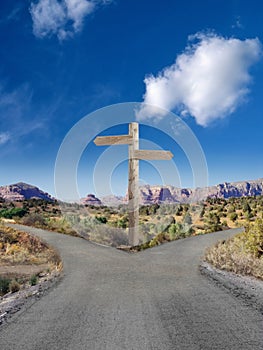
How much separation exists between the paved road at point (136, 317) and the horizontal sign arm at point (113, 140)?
6.02 metres

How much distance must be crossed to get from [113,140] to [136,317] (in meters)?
9.44

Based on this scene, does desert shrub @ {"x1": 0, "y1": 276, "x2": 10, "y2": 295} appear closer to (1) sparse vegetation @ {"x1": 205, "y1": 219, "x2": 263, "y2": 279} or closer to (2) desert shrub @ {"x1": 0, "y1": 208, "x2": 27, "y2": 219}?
(1) sparse vegetation @ {"x1": 205, "y1": 219, "x2": 263, "y2": 279}

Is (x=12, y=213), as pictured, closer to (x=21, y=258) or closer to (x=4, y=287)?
(x=21, y=258)

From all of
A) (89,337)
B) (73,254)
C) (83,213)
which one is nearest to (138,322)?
(89,337)

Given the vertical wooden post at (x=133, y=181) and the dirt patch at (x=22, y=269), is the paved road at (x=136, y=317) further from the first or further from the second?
the vertical wooden post at (x=133, y=181)

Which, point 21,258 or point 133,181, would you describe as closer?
point 21,258

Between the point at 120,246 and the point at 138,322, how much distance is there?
11.1 m

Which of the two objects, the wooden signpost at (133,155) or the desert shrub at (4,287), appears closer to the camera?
→ the desert shrub at (4,287)

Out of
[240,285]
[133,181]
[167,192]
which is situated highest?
[167,192]


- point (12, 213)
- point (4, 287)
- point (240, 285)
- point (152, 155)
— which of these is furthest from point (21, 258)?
point (12, 213)

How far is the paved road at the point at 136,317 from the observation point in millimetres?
4016

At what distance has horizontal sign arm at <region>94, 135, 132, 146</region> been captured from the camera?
13.6 m

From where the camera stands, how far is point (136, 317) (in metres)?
5.05

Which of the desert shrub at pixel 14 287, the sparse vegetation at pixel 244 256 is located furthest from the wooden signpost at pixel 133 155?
the desert shrub at pixel 14 287
